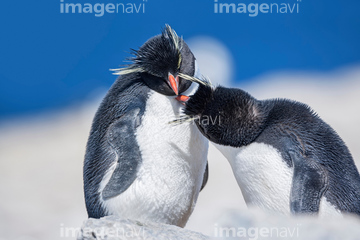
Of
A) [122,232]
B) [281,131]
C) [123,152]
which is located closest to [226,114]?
[281,131]

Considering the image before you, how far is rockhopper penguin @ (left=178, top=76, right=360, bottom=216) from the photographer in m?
1.75

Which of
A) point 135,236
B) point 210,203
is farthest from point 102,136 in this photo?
point 210,203

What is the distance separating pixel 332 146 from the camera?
1860 mm

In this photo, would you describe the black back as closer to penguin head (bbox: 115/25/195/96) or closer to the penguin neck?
the penguin neck

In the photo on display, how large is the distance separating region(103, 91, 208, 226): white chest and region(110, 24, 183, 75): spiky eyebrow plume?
0.14m

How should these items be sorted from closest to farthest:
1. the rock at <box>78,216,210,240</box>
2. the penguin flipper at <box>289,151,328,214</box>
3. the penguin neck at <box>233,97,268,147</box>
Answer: the rock at <box>78,216,210,240</box>, the penguin flipper at <box>289,151,328,214</box>, the penguin neck at <box>233,97,268,147</box>

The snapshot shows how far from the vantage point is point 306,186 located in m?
1.73

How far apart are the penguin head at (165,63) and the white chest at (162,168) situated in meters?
0.06

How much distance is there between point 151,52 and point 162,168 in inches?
20.0

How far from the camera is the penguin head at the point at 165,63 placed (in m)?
1.99

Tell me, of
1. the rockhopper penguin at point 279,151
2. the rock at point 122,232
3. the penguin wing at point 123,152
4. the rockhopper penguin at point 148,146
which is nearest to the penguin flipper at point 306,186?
the rockhopper penguin at point 279,151

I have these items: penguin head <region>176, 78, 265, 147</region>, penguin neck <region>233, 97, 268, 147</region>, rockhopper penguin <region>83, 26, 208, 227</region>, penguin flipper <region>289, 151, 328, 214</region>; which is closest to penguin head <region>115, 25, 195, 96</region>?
rockhopper penguin <region>83, 26, 208, 227</region>

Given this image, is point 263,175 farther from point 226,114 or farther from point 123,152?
point 123,152

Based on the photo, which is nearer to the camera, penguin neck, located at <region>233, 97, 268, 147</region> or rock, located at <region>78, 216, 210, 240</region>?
rock, located at <region>78, 216, 210, 240</region>
